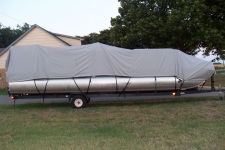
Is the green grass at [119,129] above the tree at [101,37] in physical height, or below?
below

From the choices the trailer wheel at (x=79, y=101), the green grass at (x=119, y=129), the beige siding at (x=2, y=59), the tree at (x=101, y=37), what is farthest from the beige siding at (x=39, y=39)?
the tree at (x=101, y=37)

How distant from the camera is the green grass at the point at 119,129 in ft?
21.8

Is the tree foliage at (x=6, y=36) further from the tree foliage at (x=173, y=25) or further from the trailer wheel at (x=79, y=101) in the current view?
the trailer wheel at (x=79, y=101)

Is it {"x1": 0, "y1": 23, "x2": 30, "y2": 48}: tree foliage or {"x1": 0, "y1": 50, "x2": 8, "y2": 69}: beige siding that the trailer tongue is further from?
{"x1": 0, "y1": 23, "x2": 30, "y2": 48}: tree foliage

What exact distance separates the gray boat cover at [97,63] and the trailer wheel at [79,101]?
3.31 ft

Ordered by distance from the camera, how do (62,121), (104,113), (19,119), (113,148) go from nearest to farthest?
(113,148) < (62,121) < (19,119) < (104,113)

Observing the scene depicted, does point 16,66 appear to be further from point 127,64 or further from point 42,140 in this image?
point 42,140

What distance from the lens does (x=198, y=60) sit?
13453mm

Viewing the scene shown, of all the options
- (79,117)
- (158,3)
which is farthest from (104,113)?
(158,3)

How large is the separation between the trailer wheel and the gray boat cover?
1.01 metres

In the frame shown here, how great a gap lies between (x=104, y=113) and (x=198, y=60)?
536 cm

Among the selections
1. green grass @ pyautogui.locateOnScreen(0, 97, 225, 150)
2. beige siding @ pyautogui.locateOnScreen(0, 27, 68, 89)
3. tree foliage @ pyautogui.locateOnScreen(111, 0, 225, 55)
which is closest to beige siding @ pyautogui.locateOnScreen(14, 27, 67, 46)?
beige siding @ pyautogui.locateOnScreen(0, 27, 68, 89)

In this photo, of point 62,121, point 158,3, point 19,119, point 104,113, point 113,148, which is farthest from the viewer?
point 158,3

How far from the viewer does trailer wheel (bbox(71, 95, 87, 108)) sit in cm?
1295
